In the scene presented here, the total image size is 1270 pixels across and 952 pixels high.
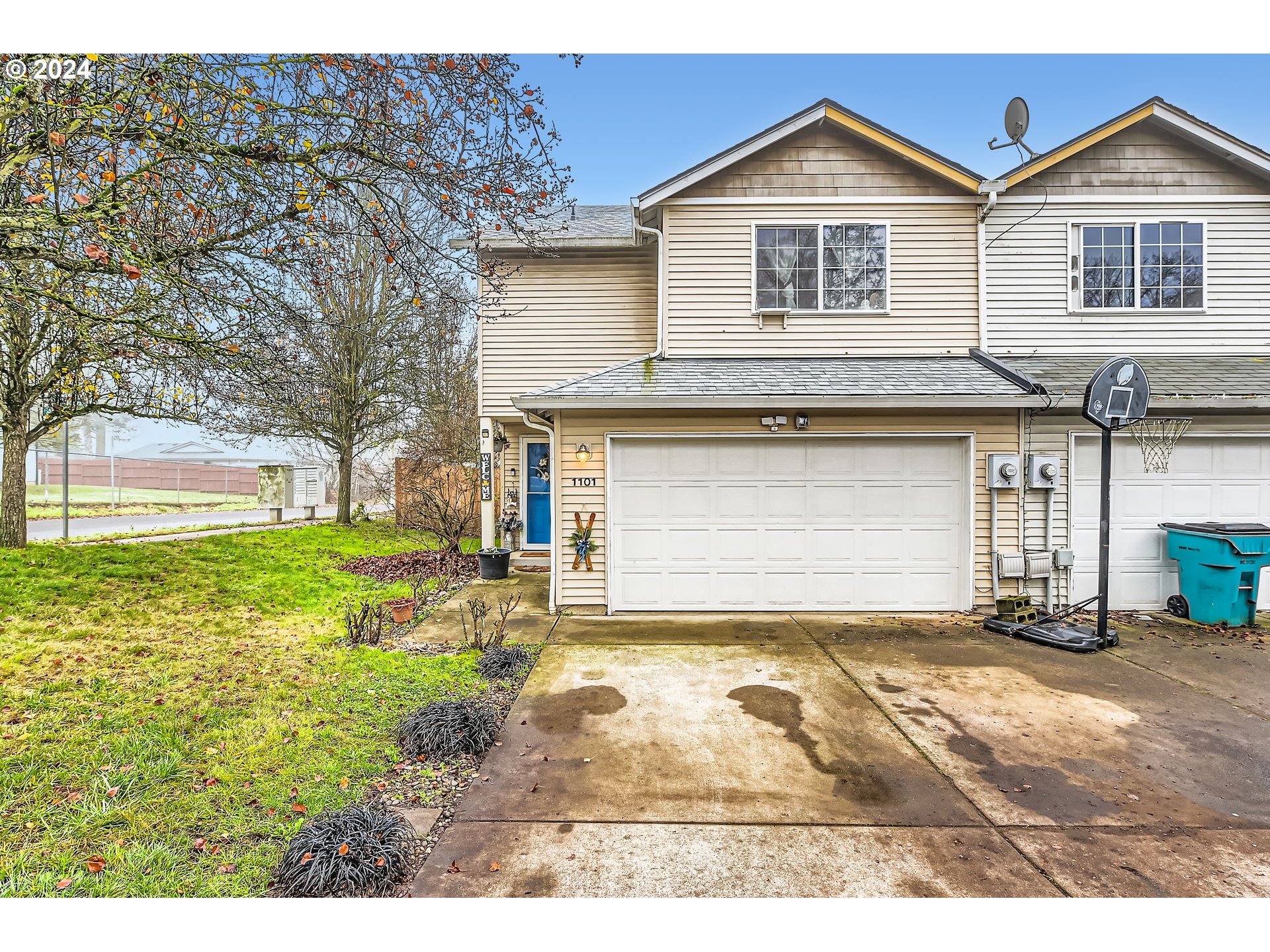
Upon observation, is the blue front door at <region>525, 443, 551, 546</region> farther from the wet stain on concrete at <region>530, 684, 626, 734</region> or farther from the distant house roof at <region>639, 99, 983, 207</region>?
the wet stain on concrete at <region>530, 684, 626, 734</region>

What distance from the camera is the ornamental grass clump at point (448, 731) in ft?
12.0

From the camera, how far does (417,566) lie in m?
10.1

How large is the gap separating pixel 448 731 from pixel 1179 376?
9.13 m

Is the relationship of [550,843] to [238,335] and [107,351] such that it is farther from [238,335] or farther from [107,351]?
[107,351]

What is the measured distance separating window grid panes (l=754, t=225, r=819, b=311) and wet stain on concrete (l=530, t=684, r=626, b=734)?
561 cm

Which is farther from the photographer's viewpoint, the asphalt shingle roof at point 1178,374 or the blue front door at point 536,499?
the blue front door at point 536,499

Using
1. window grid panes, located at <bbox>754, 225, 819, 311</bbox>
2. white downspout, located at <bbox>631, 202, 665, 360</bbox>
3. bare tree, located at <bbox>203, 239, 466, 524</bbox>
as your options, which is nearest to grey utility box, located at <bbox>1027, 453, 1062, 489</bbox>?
window grid panes, located at <bbox>754, 225, 819, 311</bbox>

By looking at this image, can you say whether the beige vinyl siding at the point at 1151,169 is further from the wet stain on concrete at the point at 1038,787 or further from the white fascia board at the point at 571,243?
the wet stain on concrete at the point at 1038,787

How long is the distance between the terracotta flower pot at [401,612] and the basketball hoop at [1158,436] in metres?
8.73

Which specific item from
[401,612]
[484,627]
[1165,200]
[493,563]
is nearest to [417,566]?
[493,563]

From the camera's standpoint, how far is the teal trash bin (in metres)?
6.38

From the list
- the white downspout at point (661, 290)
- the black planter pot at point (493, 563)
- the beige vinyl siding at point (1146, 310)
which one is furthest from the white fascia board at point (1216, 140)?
the black planter pot at point (493, 563)

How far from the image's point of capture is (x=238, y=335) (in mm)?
5660
